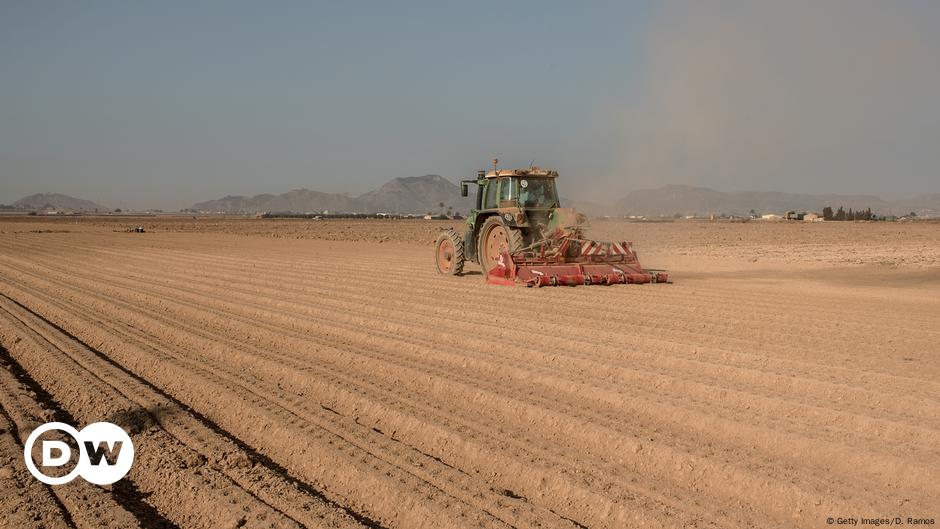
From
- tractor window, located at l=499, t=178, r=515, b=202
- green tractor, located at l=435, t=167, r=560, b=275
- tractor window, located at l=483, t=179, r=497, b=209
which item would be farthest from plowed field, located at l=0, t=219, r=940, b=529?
tractor window, located at l=483, t=179, r=497, b=209

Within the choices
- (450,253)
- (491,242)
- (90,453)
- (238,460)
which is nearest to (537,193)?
(491,242)

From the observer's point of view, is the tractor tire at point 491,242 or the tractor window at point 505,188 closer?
the tractor tire at point 491,242

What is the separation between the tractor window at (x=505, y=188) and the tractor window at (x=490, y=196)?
186 mm

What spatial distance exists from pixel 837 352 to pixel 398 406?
4.23 metres

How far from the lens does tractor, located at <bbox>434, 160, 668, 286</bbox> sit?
41.8 feet

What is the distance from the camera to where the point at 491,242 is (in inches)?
555

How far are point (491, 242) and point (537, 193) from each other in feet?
4.00

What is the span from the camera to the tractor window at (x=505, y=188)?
13812 mm

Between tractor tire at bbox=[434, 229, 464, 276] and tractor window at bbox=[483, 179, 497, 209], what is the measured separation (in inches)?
36.5

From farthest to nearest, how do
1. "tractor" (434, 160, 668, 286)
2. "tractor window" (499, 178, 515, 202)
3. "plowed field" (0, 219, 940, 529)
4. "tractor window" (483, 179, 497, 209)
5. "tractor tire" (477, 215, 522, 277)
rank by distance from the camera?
"tractor window" (483, 179, 497, 209)
"tractor window" (499, 178, 515, 202)
"tractor tire" (477, 215, 522, 277)
"tractor" (434, 160, 668, 286)
"plowed field" (0, 219, 940, 529)

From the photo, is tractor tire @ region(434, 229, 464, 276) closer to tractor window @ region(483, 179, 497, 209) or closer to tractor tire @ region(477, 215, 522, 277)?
tractor tire @ region(477, 215, 522, 277)

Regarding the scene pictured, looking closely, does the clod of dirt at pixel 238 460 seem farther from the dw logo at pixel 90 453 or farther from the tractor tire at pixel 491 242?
the tractor tire at pixel 491 242

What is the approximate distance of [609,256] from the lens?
43.3ft

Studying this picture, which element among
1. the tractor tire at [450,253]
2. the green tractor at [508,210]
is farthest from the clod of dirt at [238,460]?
the tractor tire at [450,253]
